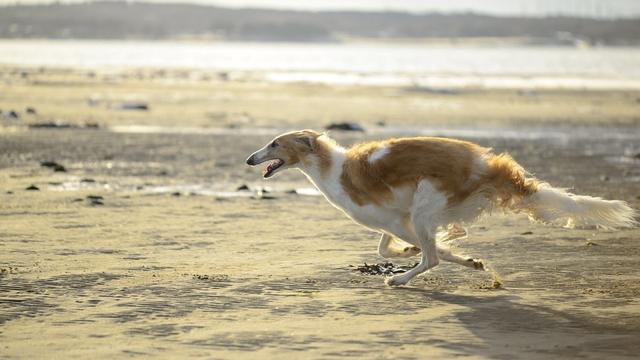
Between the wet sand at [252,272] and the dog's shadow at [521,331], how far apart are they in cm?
2

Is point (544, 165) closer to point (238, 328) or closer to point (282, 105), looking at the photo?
point (238, 328)

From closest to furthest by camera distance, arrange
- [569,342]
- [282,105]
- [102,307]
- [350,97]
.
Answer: [569,342] → [102,307] → [282,105] → [350,97]

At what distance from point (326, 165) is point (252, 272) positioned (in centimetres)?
122

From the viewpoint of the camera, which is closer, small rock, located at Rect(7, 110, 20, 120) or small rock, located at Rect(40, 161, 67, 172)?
small rock, located at Rect(40, 161, 67, 172)

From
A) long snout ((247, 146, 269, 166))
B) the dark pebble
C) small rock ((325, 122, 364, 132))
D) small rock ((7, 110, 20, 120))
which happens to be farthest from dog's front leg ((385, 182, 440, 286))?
small rock ((7, 110, 20, 120))

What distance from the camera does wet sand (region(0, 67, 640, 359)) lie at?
8.83 m

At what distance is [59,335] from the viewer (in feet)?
29.2

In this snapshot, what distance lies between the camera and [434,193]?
10.6 meters

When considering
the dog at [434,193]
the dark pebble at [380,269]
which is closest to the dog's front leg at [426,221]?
the dog at [434,193]

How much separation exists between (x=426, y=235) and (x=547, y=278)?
1.39m

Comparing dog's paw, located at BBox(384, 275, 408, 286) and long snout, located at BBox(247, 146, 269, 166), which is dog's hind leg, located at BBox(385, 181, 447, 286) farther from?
long snout, located at BBox(247, 146, 269, 166)

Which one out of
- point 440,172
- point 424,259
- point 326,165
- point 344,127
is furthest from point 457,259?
point 344,127

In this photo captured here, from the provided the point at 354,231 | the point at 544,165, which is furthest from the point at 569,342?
the point at 544,165

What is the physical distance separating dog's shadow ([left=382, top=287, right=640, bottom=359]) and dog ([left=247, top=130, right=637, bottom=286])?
2.56 feet
